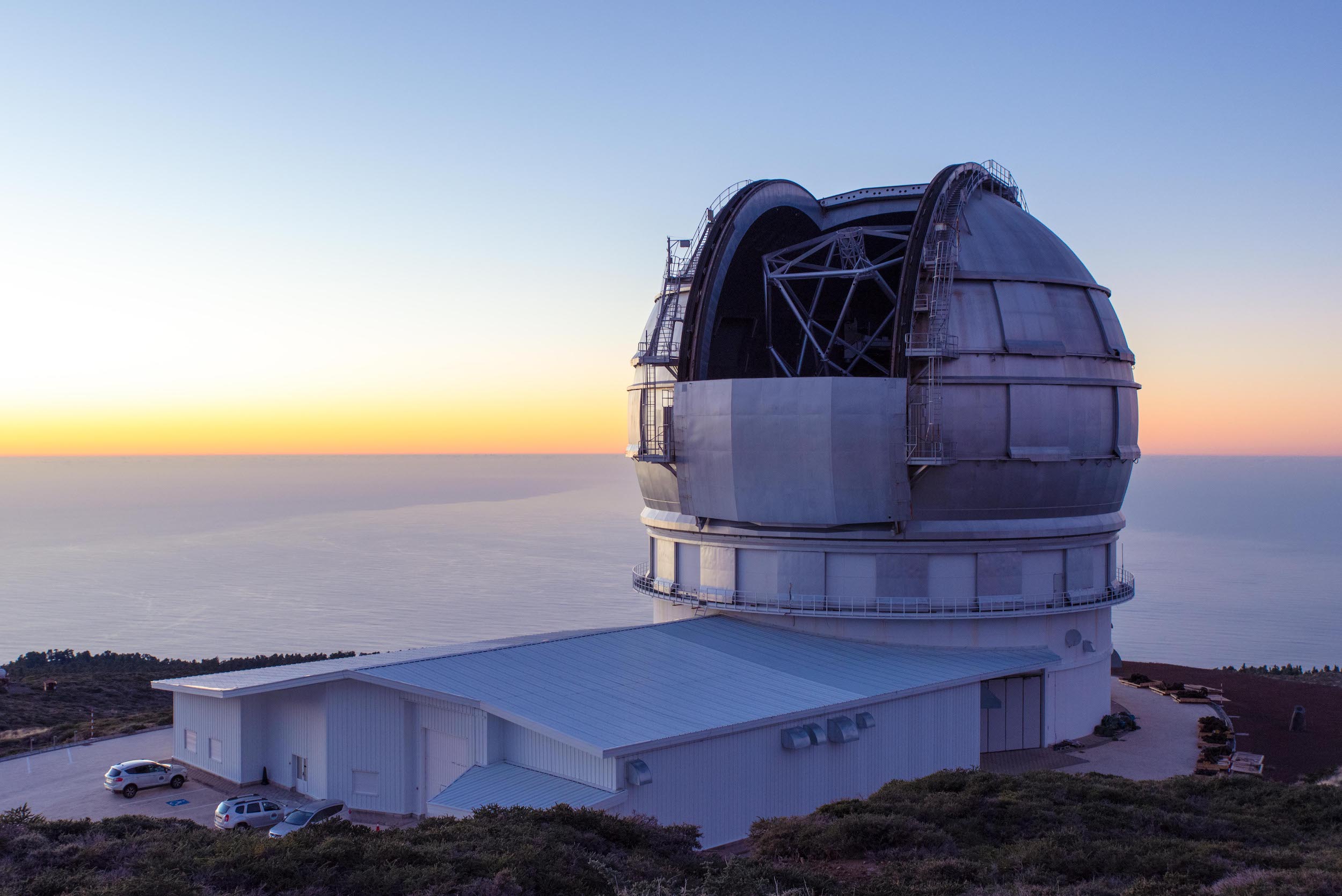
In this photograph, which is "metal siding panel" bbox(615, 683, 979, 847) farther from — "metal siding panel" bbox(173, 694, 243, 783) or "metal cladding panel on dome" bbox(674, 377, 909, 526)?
"metal siding panel" bbox(173, 694, 243, 783)

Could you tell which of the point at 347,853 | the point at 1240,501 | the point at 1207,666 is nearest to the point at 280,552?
the point at 1207,666

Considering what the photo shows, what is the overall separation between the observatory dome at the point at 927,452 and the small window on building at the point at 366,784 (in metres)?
10.0

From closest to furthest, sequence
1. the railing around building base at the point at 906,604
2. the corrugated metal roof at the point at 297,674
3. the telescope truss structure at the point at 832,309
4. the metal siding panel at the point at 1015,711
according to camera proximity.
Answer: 1. the corrugated metal roof at the point at 297,674
2. the railing around building base at the point at 906,604
3. the metal siding panel at the point at 1015,711
4. the telescope truss structure at the point at 832,309

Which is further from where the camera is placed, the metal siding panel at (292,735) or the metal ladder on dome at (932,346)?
the metal ladder on dome at (932,346)

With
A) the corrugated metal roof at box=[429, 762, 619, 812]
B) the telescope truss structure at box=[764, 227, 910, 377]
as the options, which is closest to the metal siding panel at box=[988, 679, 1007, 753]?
the telescope truss structure at box=[764, 227, 910, 377]

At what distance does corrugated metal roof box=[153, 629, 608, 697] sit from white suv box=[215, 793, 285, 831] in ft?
6.95

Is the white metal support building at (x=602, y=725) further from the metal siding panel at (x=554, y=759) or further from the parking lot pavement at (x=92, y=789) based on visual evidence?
the parking lot pavement at (x=92, y=789)

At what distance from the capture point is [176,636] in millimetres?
59594

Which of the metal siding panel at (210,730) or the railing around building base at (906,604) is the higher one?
the railing around building base at (906,604)

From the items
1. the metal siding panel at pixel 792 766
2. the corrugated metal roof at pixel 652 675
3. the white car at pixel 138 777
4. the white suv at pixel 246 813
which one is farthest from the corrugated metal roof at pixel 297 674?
the metal siding panel at pixel 792 766

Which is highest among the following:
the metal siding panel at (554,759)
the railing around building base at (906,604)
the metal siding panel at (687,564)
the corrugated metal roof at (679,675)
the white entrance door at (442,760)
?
the metal siding panel at (687,564)

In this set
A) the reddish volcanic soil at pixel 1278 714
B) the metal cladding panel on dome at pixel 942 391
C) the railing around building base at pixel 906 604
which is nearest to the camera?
the metal cladding panel on dome at pixel 942 391

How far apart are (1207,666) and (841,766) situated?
4162 cm

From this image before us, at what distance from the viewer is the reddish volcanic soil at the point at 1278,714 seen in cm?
2516
